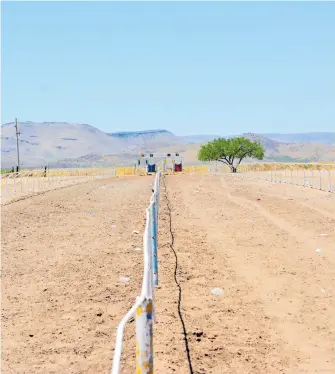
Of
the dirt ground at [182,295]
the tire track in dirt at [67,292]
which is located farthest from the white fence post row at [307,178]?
the tire track in dirt at [67,292]

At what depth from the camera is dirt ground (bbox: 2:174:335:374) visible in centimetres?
A: 638

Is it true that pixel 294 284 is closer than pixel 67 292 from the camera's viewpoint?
No

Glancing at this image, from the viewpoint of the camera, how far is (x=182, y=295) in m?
8.66

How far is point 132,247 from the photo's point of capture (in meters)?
12.3

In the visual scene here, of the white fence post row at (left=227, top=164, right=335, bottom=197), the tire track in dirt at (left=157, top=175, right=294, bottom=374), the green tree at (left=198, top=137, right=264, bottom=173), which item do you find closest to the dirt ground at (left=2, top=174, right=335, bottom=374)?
the tire track in dirt at (left=157, top=175, right=294, bottom=374)

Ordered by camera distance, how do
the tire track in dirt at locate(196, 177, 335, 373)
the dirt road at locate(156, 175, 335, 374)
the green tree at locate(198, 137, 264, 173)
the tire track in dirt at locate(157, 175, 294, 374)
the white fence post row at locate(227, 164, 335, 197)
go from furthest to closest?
the green tree at locate(198, 137, 264, 173) < the white fence post row at locate(227, 164, 335, 197) < the tire track in dirt at locate(196, 177, 335, 373) < the dirt road at locate(156, 175, 335, 374) < the tire track in dirt at locate(157, 175, 294, 374)

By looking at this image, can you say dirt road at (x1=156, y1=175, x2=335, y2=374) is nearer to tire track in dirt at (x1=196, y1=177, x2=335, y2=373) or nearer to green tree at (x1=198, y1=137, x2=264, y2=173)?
tire track in dirt at (x1=196, y1=177, x2=335, y2=373)

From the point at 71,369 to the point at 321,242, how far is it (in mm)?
8373

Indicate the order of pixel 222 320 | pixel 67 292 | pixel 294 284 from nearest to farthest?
1. pixel 222 320
2. pixel 67 292
3. pixel 294 284

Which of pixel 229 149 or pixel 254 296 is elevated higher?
pixel 229 149

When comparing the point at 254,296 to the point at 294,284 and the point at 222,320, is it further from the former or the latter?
the point at 222,320

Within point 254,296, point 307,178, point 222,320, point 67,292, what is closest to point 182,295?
point 254,296

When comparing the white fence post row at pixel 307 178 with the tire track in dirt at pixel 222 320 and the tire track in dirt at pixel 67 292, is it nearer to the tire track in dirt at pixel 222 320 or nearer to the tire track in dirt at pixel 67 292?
the tire track in dirt at pixel 67 292

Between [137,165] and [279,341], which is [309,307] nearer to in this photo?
[279,341]
